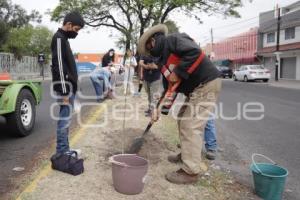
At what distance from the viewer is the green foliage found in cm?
3909

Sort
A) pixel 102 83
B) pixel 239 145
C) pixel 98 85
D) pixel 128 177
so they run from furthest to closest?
1. pixel 102 83
2. pixel 98 85
3. pixel 239 145
4. pixel 128 177

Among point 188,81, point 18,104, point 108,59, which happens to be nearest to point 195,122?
point 188,81

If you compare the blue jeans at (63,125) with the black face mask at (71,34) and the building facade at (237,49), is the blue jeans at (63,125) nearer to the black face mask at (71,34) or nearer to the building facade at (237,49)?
the black face mask at (71,34)

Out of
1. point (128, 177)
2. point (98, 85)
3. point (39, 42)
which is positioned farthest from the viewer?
point (39, 42)

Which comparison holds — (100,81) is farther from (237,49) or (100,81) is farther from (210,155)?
(237,49)

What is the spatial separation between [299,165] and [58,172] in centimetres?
357

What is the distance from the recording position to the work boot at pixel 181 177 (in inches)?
185

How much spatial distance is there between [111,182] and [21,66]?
31622 millimetres

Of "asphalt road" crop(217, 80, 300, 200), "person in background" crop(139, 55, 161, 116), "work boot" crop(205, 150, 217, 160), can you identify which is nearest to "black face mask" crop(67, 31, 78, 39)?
"work boot" crop(205, 150, 217, 160)

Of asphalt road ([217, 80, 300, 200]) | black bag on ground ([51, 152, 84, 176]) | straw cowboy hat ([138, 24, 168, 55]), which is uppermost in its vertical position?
straw cowboy hat ([138, 24, 168, 55])

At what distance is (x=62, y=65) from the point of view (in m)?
4.87

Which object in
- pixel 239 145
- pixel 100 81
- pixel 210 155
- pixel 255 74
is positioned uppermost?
pixel 100 81

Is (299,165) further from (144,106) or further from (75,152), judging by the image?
(144,106)

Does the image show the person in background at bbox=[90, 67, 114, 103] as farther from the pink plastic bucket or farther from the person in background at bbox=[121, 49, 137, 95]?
the pink plastic bucket
